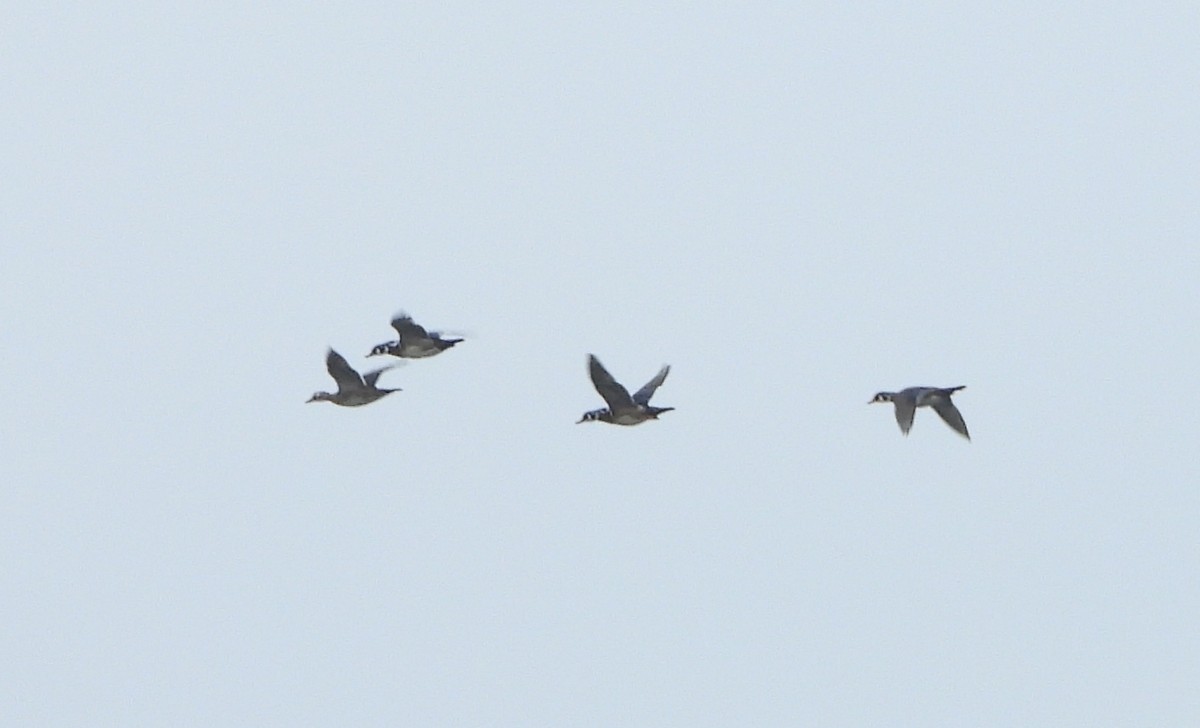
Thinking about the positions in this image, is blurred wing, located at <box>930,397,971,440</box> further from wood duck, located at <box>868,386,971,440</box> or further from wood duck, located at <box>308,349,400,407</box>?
wood duck, located at <box>308,349,400,407</box>

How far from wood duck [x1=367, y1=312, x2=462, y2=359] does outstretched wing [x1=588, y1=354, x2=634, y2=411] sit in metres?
3.91

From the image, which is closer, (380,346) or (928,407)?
(928,407)

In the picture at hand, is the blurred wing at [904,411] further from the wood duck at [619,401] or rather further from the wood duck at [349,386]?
the wood duck at [349,386]

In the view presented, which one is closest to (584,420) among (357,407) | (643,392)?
(643,392)

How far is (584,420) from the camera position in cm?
6544

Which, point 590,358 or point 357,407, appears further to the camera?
point 357,407

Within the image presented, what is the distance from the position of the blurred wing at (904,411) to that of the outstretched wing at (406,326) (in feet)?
35.0

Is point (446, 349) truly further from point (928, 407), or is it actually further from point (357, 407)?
point (928, 407)

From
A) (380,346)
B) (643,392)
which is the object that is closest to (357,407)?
(380,346)

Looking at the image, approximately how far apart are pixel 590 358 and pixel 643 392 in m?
3.63

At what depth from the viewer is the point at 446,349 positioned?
6600cm

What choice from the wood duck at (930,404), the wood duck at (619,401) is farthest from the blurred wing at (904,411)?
the wood duck at (619,401)

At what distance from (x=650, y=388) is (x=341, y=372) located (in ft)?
22.1

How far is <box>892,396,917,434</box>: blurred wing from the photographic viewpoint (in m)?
59.5
